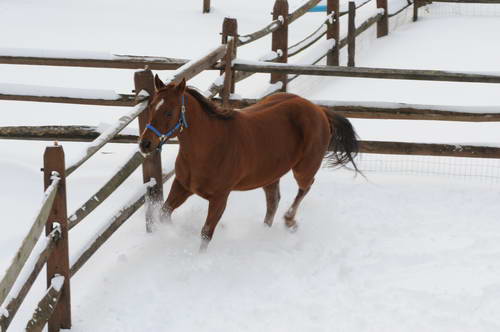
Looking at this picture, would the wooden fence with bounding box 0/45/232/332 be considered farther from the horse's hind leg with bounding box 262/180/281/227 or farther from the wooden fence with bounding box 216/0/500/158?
the wooden fence with bounding box 216/0/500/158

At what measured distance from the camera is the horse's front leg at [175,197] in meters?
5.42

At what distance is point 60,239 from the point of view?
4219 mm

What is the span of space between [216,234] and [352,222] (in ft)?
3.65

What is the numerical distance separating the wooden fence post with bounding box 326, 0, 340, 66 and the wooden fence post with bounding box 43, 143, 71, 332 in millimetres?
7753

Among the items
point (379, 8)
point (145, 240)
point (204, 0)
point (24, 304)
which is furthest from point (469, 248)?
point (204, 0)

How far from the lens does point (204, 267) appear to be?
5191 millimetres

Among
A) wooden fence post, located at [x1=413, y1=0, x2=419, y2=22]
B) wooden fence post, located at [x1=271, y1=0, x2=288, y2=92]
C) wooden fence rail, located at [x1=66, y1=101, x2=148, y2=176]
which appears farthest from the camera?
wooden fence post, located at [x1=413, y1=0, x2=419, y2=22]

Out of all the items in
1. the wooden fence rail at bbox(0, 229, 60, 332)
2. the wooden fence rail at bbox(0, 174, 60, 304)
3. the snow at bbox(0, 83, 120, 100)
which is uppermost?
the snow at bbox(0, 83, 120, 100)

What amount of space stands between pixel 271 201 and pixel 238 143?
0.81m

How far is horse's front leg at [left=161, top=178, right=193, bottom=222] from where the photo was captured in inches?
213

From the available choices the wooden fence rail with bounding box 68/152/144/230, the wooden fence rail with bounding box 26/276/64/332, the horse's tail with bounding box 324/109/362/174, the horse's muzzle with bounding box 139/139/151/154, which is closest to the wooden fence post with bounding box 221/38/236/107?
the horse's tail with bounding box 324/109/362/174

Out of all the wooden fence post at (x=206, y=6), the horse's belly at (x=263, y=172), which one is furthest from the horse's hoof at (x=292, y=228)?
the wooden fence post at (x=206, y=6)

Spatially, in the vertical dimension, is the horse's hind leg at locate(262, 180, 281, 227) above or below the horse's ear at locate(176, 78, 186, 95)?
below

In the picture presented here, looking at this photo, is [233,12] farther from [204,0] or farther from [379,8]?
[379,8]
